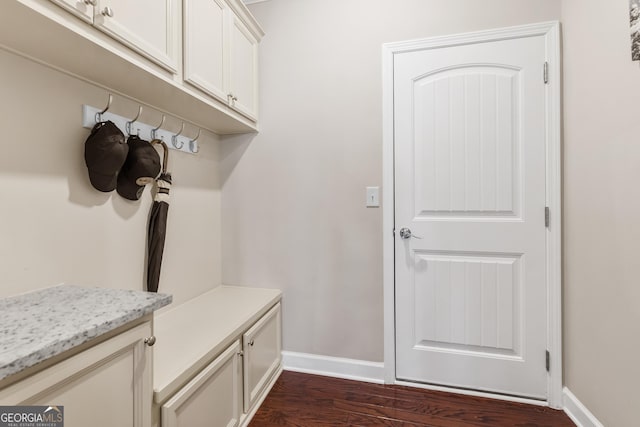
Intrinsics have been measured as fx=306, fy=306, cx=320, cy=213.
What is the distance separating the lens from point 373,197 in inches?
75.0

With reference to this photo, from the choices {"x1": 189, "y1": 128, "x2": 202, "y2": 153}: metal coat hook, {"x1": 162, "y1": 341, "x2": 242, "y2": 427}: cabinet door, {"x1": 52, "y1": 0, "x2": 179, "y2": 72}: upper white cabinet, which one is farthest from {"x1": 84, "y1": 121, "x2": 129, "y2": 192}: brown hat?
{"x1": 162, "y1": 341, "x2": 242, "y2": 427}: cabinet door

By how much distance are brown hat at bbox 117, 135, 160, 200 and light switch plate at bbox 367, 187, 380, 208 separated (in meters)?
1.18

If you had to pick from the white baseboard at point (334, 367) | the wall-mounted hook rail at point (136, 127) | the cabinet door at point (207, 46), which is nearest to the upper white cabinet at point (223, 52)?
the cabinet door at point (207, 46)

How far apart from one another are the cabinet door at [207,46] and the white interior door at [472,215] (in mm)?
1009

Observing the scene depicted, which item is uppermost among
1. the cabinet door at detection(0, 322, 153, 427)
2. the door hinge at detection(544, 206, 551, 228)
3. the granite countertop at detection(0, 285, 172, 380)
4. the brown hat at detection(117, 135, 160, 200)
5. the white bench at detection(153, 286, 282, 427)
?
the brown hat at detection(117, 135, 160, 200)

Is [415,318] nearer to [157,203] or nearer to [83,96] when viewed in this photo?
[157,203]

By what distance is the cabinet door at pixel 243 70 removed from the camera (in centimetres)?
176

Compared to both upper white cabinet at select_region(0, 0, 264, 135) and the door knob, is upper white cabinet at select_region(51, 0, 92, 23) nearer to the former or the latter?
upper white cabinet at select_region(0, 0, 264, 135)

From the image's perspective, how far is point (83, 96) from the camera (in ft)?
4.16

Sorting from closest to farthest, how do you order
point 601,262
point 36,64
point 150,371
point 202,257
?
point 150,371, point 36,64, point 601,262, point 202,257

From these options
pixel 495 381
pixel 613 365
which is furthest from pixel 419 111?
pixel 495 381

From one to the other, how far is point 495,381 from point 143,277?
79.8 inches

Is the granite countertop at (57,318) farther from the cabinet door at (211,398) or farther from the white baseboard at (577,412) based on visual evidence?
the white baseboard at (577,412)

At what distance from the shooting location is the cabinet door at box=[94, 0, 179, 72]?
1.00 m
